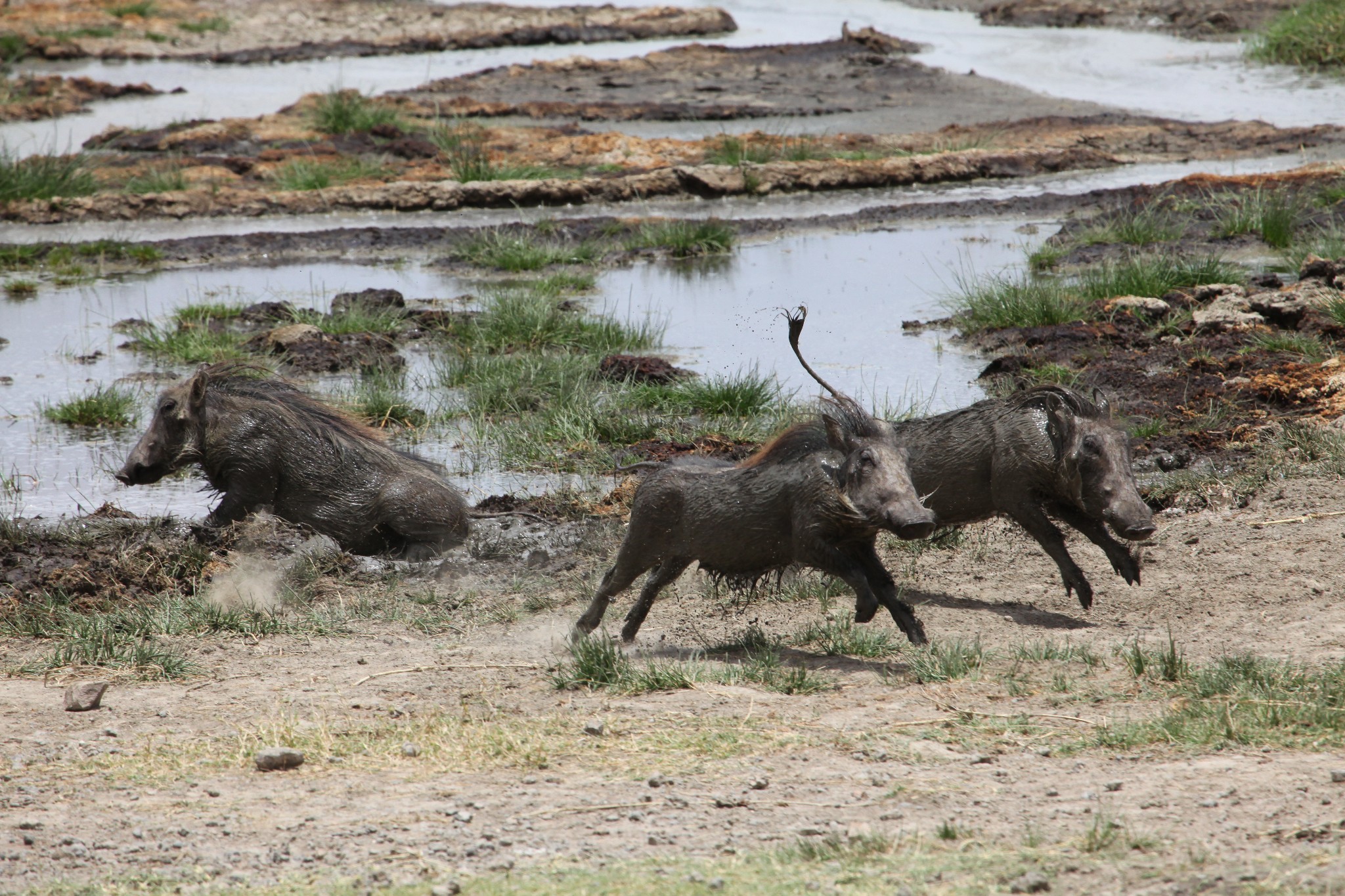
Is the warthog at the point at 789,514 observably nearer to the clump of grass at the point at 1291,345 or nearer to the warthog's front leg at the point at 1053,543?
the warthog's front leg at the point at 1053,543

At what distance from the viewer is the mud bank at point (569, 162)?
52.8 ft

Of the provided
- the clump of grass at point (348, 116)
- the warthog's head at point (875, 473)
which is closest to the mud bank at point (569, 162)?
the clump of grass at point (348, 116)

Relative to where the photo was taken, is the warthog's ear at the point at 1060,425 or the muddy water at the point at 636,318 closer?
the warthog's ear at the point at 1060,425

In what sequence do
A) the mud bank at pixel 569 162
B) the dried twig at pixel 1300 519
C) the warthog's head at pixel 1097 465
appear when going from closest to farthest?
1. the warthog's head at pixel 1097 465
2. the dried twig at pixel 1300 519
3. the mud bank at pixel 569 162

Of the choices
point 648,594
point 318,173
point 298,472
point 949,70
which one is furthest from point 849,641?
point 949,70

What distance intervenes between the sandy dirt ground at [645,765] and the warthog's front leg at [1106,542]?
15 centimetres

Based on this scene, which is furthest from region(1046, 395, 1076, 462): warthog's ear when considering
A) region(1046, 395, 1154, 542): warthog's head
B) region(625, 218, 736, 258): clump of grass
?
region(625, 218, 736, 258): clump of grass

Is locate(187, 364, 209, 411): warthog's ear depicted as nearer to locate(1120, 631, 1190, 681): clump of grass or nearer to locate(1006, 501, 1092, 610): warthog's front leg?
locate(1006, 501, 1092, 610): warthog's front leg

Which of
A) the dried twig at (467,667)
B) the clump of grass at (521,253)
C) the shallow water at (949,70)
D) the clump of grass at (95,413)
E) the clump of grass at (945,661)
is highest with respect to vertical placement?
the shallow water at (949,70)

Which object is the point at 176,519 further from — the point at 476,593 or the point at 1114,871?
the point at 1114,871

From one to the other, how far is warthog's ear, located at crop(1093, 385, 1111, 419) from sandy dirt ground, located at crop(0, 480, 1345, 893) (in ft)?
2.53

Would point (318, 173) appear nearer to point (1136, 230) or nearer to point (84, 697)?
point (1136, 230)

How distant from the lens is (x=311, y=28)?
33.7m

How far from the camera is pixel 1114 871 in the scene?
3.02 meters
